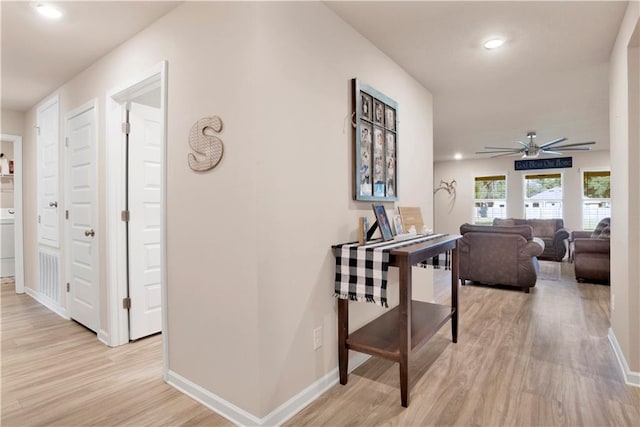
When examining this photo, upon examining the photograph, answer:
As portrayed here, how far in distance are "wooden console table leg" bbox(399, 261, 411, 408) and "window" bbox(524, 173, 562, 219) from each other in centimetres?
766

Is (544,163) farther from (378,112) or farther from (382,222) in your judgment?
(382,222)

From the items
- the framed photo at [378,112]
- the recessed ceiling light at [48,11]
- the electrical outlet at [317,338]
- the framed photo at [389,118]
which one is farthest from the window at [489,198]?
the recessed ceiling light at [48,11]

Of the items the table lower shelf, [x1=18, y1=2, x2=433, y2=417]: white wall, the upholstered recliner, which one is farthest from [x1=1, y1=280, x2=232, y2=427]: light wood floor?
the upholstered recliner

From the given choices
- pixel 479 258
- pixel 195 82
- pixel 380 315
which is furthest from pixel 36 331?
pixel 479 258

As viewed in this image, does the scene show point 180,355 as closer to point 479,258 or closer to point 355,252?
point 355,252

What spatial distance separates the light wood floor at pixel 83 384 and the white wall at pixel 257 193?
0.68ft

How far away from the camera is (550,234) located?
7.25m

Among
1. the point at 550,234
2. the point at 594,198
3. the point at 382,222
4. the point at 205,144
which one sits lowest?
the point at 550,234

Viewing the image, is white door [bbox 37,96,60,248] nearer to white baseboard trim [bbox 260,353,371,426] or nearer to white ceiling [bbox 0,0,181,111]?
white ceiling [bbox 0,0,181,111]

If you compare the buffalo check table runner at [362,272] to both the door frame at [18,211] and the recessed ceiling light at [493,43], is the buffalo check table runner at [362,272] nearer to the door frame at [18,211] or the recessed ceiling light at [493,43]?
the recessed ceiling light at [493,43]

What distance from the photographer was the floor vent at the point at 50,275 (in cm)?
361

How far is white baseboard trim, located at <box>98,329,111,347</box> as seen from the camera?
2.73 metres

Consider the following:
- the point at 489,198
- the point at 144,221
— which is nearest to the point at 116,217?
the point at 144,221

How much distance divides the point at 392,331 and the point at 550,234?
6730 mm
